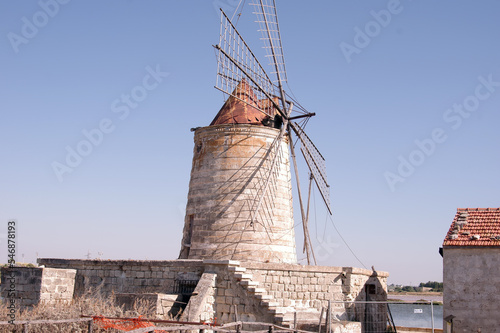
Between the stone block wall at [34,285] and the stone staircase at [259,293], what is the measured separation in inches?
150

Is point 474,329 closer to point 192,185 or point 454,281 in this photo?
point 454,281

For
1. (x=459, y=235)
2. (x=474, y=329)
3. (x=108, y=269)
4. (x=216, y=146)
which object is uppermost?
(x=216, y=146)

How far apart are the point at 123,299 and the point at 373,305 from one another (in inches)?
255

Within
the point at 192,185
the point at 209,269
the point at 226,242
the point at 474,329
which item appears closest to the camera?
the point at 209,269

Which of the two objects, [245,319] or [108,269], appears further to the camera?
[108,269]

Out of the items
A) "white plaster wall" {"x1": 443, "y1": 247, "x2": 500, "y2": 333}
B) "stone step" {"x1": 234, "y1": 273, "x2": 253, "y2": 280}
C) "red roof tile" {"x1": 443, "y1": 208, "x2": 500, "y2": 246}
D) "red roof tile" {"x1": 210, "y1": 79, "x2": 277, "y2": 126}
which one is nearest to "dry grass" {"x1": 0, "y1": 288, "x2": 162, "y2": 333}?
"stone step" {"x1": 234, "y1": 273, "x2": 253, "y2": 280}

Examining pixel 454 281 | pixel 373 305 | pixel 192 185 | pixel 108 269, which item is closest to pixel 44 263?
pixel 108 269

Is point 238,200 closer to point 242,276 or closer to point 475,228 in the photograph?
point 242,276

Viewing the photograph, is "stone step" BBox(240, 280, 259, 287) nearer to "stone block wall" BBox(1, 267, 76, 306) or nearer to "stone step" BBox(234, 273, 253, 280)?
"stone step" BBox(234, 273, 253, 280)

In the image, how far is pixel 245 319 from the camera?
10766 mm

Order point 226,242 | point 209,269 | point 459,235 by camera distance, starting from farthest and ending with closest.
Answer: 1. point 226,242
2. point 459,235
3. point 209,269

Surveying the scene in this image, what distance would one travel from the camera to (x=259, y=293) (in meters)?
10.7

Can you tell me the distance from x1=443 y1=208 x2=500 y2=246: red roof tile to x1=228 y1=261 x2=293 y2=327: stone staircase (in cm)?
439

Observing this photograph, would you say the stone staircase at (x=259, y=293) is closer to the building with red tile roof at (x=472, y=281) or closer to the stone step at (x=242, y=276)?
the stone step at (x=242, y=276)
